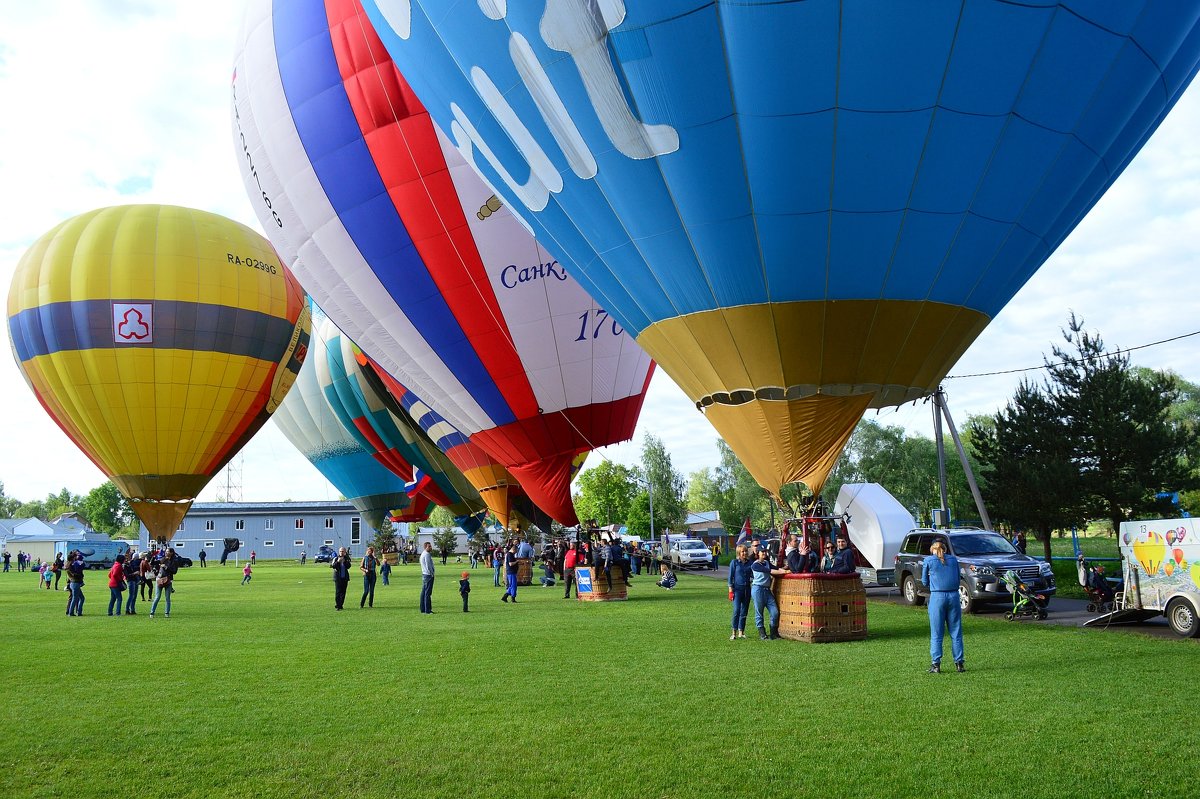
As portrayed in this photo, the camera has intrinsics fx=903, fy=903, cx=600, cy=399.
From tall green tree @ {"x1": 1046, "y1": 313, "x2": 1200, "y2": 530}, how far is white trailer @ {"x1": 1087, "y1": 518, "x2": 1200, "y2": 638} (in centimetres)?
1728

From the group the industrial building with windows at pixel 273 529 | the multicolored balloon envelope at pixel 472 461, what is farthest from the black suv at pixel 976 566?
the industrial building with windows at pixel 273 529

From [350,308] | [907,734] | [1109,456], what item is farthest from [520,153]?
[1109,456]

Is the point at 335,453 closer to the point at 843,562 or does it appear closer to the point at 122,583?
the point at 122,583

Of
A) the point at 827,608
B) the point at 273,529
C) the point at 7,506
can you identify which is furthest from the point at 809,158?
the point at 7,506

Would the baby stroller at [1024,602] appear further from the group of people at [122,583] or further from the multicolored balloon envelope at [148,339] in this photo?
the multicolored balloon envelope at [148,339]

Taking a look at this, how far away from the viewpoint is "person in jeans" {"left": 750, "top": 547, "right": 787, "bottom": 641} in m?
12.0

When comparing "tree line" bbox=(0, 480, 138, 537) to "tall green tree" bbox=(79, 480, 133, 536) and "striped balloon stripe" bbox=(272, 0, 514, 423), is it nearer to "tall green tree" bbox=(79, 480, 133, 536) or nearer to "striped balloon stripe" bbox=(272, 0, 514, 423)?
"tall green tree" bbox=(79, 480, 133, 536)

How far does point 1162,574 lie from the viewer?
12016mm

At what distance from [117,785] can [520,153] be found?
7.59 m

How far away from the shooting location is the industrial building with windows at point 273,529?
261 ft

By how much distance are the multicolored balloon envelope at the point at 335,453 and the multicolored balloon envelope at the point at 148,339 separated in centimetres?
1507

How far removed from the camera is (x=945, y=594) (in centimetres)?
927

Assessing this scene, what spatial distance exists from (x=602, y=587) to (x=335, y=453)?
3079cm

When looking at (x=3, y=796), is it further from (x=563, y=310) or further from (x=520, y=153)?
(x=563, y=310)
